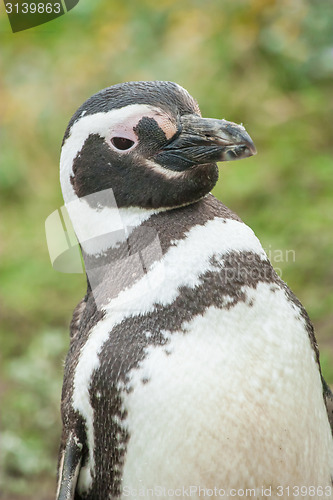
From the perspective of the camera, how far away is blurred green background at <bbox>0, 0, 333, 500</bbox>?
4715 mm

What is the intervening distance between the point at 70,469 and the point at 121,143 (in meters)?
0.87

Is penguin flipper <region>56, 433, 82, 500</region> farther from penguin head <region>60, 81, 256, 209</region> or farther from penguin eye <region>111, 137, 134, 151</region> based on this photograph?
penguin eye <region>111, 137, 134, 151</region>

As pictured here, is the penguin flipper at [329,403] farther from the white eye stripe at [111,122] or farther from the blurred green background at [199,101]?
the blurred green background at [199,101]

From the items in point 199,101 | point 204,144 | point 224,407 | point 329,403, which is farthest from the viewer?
point 199,101

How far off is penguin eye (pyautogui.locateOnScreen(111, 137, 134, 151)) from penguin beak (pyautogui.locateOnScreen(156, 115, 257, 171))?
83 millimetres

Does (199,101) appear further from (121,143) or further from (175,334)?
(175,334)

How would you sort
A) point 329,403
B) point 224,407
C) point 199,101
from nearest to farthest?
point 224,407 → point 329,403 → point 199,101

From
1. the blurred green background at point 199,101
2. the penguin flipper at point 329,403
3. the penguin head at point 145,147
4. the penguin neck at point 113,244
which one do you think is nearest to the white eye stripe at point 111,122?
the penguin head at point 145,147

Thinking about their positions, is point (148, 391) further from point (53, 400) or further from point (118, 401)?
point (53, 400)

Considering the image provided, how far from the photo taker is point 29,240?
5.34m

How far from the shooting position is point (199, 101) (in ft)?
18.8

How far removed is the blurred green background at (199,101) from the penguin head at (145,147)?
8.18 ft

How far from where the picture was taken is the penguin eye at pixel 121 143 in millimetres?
1972

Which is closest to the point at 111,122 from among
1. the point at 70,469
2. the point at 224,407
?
the point at 224,407
